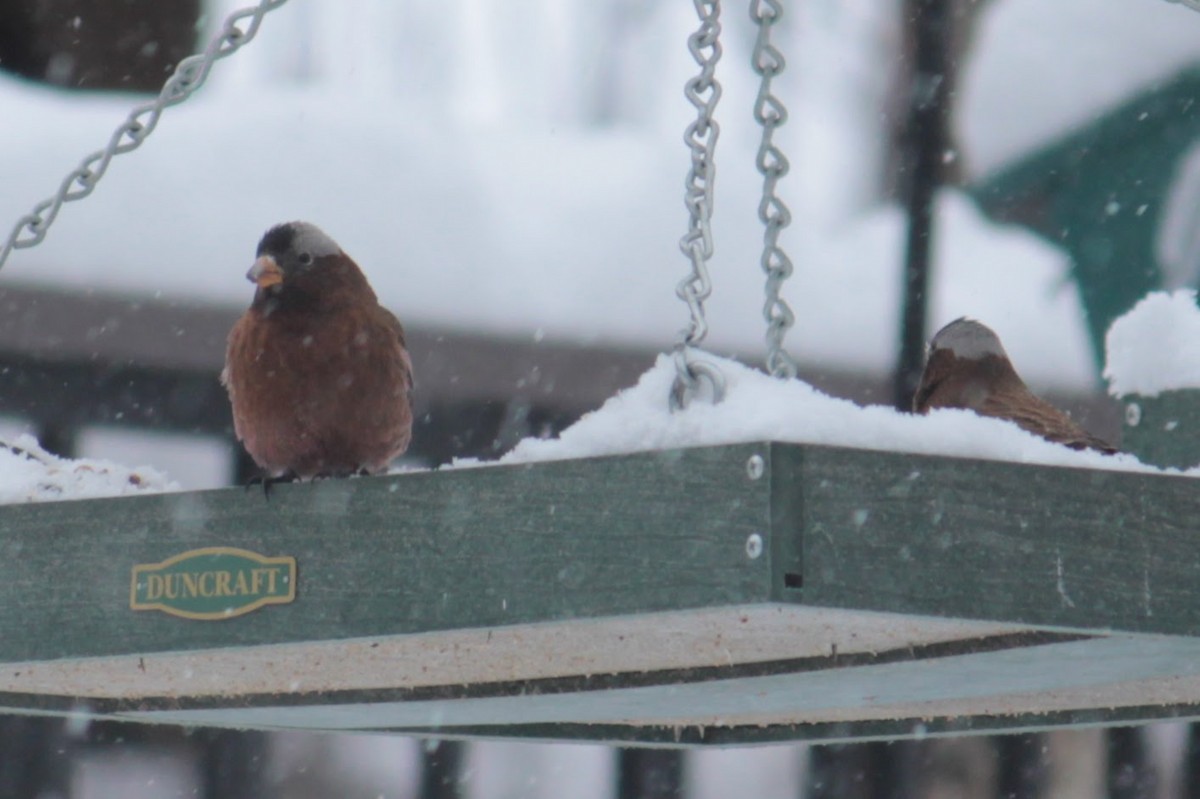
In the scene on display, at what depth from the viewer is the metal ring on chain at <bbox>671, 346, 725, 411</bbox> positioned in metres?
1.89

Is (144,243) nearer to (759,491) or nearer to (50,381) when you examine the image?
(50,381)

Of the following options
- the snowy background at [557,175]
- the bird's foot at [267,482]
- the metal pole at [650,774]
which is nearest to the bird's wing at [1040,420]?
the bird's foot at [267,482]

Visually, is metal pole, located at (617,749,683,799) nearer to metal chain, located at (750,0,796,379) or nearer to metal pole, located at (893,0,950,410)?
metal pole, located at (893,0,950,410)

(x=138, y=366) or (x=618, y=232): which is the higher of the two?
(x=618, y=232)

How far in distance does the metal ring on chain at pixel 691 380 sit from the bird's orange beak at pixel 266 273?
1.08 m

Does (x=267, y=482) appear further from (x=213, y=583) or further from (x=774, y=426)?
(x=774, y=426)

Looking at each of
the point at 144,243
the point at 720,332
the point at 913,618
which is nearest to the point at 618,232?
the point at 720,332

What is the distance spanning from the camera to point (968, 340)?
340 cm

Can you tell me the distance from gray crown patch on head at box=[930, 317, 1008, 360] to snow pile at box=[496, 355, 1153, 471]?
1.34 metres

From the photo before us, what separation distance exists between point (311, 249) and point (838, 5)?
3675 mm

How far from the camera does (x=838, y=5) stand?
20.9 feet

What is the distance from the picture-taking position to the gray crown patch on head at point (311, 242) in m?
3.04

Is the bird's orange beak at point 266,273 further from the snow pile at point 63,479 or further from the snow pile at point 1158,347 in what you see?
the snow pile at point 1158,347

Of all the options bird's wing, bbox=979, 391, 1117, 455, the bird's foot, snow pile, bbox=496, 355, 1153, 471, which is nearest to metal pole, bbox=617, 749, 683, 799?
bird's wing, bbox=979, 391, 1117, 455
